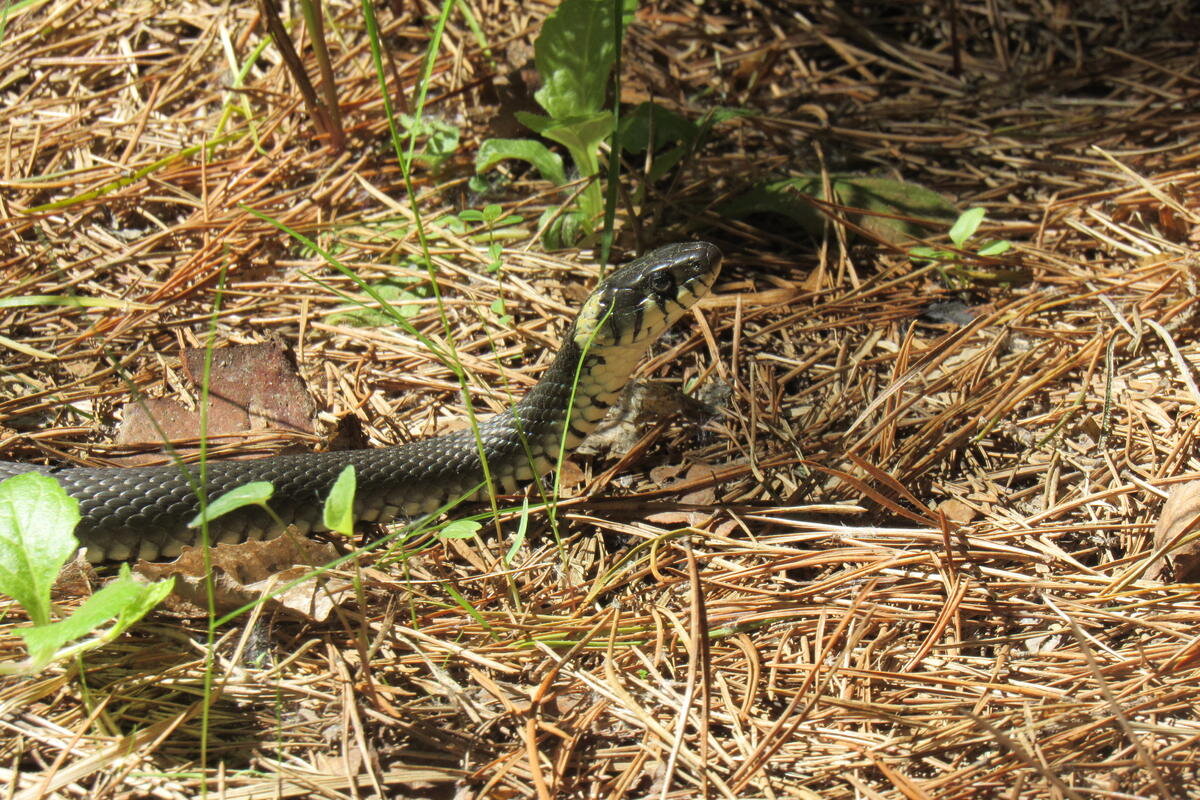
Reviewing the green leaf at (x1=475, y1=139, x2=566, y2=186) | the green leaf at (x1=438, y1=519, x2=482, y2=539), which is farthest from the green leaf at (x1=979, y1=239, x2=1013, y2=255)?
the green leaf at (x1=438, y1=519, x2=482, y2=539)

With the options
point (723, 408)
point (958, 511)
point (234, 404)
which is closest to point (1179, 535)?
point (958, 511)

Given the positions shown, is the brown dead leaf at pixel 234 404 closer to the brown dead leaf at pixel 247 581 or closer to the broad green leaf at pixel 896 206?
the brown dead leaf at pixel 247 581

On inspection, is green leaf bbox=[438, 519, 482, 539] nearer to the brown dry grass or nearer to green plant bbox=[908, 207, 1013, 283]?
the brown dry grass

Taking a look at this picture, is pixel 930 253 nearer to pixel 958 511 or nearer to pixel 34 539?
pixel 958 511

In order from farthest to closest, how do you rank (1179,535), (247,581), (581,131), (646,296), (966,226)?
1. (581,131)
2. (966,226)
3. (646,296)
4. (247,581)
5. (1179,535)

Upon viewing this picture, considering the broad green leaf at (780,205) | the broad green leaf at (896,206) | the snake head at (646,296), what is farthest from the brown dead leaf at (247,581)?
the broad green leaf at (896,206)

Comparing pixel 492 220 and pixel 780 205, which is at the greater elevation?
pixel 492 220

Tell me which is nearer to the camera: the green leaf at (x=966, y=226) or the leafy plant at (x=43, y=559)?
the leafy plant at (x=43, y=559)
